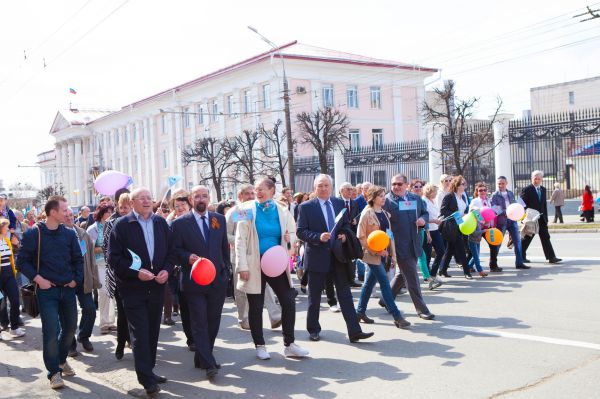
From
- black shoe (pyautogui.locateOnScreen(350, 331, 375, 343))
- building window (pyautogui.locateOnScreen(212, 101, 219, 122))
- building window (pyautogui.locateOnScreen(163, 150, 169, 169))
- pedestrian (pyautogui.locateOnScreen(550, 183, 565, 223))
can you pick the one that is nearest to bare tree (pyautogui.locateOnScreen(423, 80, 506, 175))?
pedestrian (pyautogui.locateOnScreen(550, 183, 565, 223))

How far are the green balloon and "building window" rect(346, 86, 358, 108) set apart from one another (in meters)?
37.2

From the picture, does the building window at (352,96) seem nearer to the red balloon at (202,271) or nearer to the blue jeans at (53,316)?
the blue jeans at (53,316)

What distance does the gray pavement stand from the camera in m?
5.73

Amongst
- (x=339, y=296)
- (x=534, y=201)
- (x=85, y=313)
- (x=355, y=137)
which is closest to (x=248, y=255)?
(x=339, y=296)

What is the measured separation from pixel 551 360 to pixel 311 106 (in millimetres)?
41077

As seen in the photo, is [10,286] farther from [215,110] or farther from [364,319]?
[215,110]

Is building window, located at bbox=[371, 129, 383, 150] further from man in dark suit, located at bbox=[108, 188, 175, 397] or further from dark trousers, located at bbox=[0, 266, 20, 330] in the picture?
man in dark suit, located at bbox=[108, 188, 175, 397]

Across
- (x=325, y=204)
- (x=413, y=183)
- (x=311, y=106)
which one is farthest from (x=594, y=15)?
(x=311, y=106)

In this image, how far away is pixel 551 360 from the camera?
6.22 meters

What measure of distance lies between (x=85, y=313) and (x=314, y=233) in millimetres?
3143

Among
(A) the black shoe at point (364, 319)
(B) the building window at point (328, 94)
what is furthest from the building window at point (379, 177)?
(A) the black shoe at point (364, 319)

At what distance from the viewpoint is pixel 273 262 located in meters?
6.93

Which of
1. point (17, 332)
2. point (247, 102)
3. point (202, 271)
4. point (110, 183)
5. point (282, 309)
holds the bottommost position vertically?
point (17, 332)

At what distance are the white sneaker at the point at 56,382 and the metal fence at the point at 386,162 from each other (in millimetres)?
23232
